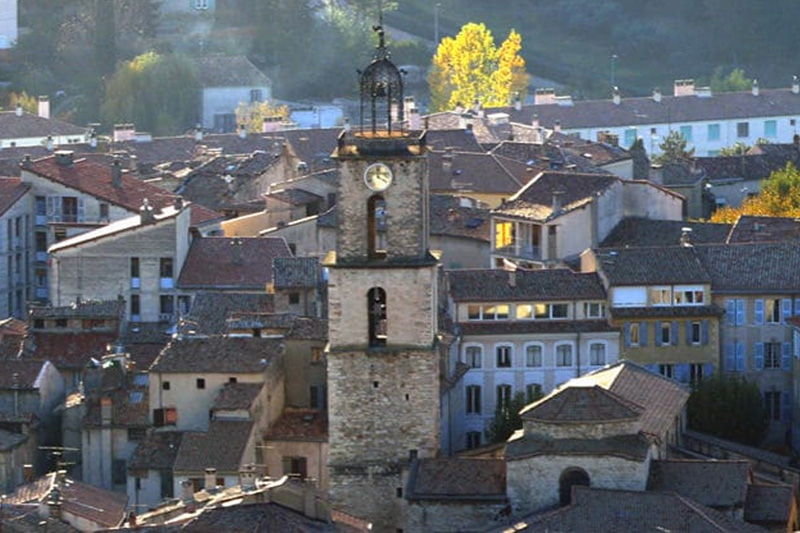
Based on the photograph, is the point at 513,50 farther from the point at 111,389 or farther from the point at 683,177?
the point at 111,389

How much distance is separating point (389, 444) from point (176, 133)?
224 feet

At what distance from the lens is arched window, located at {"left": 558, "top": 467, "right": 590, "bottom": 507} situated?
6481 cm

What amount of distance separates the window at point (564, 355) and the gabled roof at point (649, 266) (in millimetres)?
1951

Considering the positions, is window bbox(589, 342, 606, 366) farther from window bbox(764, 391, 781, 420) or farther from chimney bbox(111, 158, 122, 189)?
chimney bbox(111, 158, 122, 189)

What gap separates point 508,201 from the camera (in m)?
89.8

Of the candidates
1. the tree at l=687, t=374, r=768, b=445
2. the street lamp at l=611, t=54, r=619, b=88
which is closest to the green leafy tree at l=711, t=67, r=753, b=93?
the street lamp at l=611, t=54, r=619, b=88

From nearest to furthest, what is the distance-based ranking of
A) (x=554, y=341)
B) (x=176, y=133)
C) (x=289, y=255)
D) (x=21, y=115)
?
1. (x=554, y=341)
2. (x=289, y=255)
3. (x=21, y=115)
4. (x=176, y=133)

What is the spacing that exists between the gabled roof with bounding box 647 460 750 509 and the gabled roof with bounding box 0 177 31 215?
31568 mm

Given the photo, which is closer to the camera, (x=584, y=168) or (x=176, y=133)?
(x=584, y=168)

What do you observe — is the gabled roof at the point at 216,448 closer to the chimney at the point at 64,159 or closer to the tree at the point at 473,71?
the chimney at the point at 64,159

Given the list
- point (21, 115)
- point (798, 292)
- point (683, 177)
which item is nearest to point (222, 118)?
point (21, 115)

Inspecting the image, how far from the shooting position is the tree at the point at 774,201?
100000mm

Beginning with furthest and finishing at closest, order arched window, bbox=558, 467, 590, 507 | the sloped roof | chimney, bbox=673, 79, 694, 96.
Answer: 1. chimney, bbox=673, 79, 694, 96
2. the sloped roof
3. arched window, bbox=558, 467, 590, 507

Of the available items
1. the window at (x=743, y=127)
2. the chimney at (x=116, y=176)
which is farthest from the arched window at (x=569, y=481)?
the window at (x=743, y=127)
